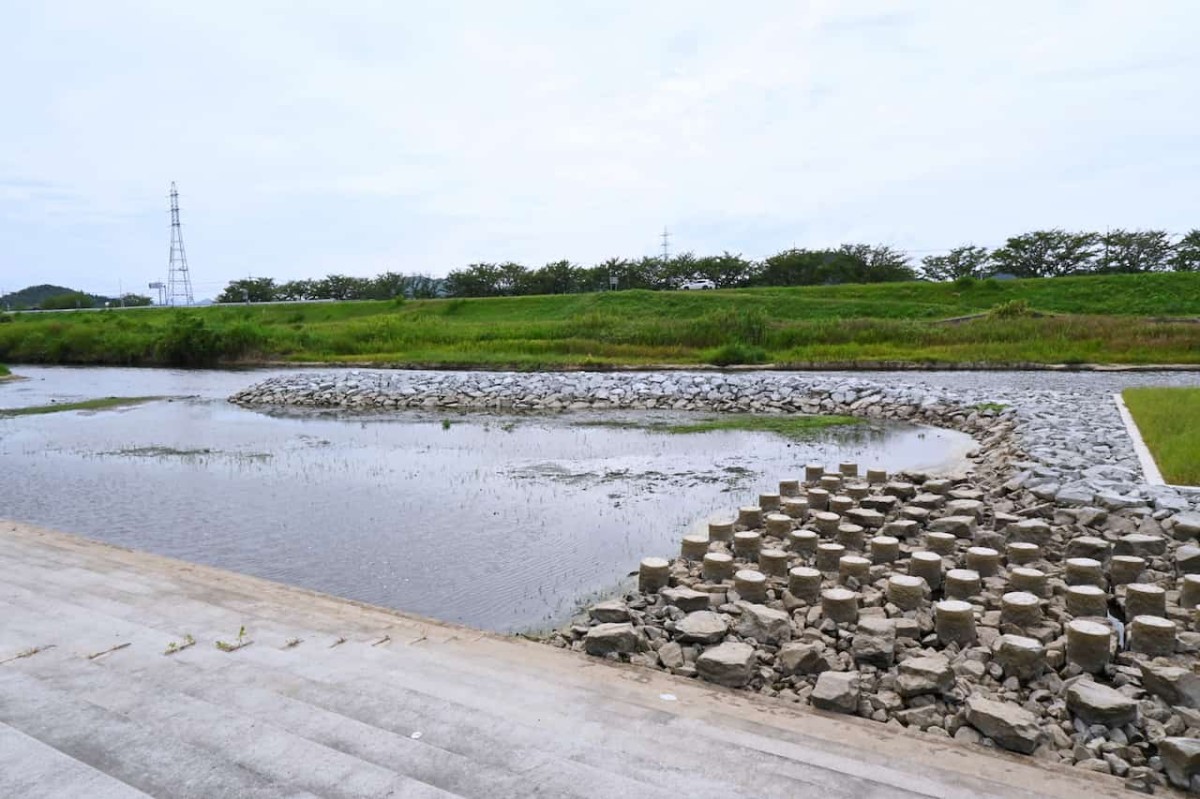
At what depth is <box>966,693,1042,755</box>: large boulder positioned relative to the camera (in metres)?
3.58

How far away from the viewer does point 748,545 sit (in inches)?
261

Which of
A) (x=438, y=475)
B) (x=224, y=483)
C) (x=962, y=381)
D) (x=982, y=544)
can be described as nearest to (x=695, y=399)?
(x=962, y=381)

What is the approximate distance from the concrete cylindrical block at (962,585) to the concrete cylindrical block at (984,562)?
433 mm

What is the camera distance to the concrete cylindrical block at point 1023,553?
20.0ft

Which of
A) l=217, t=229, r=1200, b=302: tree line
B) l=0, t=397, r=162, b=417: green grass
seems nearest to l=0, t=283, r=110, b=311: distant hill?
l=217, t=229, r=1200, b=302: tree line

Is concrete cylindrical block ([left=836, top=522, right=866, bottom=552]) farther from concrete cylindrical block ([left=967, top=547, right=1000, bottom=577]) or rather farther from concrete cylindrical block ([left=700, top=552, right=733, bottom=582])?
concrete cylindrical block ([left=700, top=552, right=733, bottom=582])

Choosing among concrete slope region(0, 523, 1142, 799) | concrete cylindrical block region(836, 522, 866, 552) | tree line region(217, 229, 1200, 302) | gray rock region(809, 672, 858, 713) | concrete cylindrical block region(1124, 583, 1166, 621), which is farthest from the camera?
tree line region(217, 229, 1200, 302)

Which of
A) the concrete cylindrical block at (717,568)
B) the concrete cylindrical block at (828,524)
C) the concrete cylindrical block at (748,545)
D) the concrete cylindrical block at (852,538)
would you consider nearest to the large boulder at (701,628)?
the concrete cylindrical block at (717,568)

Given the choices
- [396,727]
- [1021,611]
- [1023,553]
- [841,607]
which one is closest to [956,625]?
[1021,611]

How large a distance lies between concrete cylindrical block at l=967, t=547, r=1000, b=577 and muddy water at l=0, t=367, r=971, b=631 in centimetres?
268

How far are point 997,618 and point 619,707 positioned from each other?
8.84ft

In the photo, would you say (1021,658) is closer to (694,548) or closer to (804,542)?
(804,542)

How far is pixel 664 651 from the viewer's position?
15.5 ft

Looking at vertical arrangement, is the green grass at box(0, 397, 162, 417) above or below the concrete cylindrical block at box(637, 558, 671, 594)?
above
